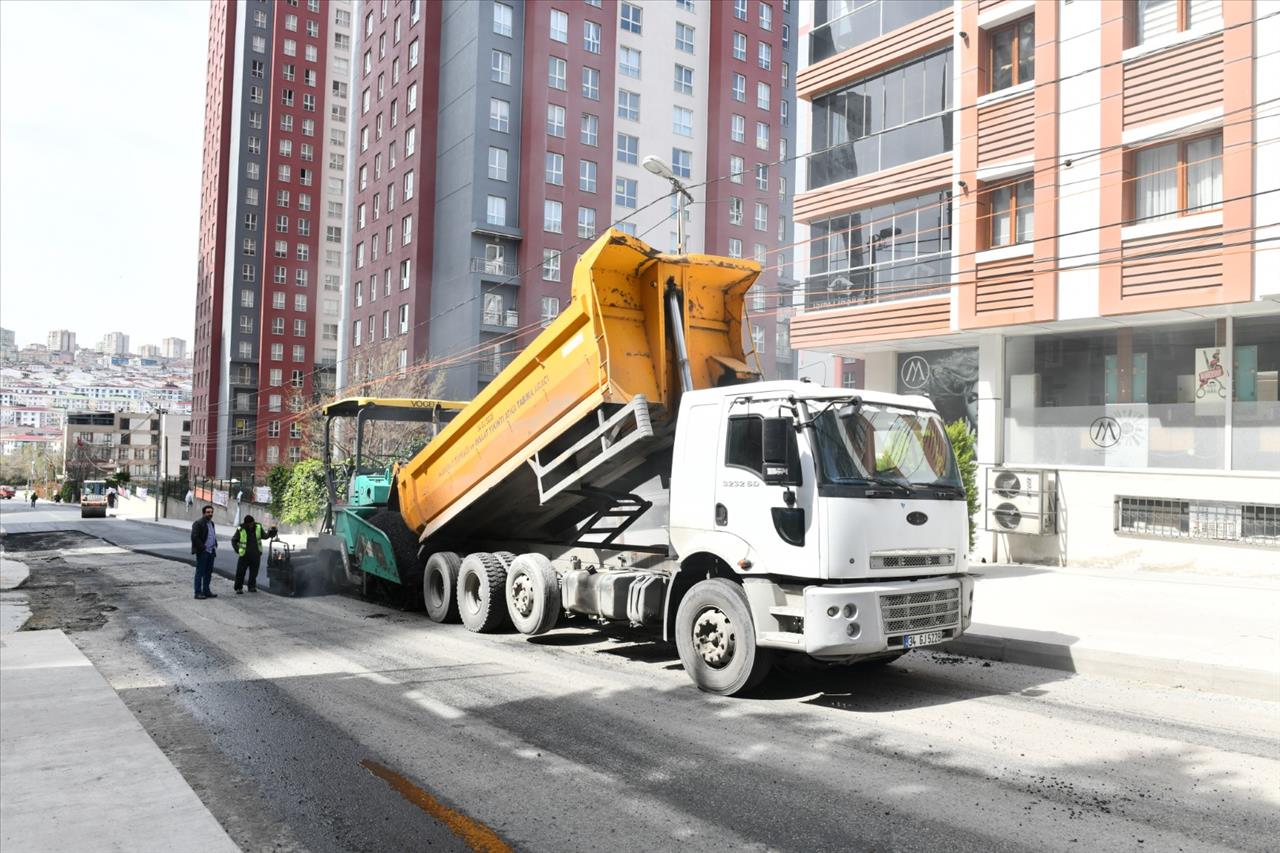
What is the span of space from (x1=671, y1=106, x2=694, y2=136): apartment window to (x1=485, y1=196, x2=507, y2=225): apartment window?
12.4m

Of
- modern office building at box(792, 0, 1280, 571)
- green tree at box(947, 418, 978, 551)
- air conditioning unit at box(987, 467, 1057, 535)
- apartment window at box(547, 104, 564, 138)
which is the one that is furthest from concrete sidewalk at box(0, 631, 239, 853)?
apartment window at box(547, 104, 564, 138)

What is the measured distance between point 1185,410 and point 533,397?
511 inches

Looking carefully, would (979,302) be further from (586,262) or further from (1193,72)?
(586,262)

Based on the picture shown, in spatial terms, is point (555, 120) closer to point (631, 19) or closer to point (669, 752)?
point (631, 19)

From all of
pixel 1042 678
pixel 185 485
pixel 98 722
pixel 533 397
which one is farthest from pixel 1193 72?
pixel 185 485

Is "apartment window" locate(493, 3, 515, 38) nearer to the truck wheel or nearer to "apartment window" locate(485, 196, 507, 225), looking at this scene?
"apartment window" locate(485, 196, 507, 225)

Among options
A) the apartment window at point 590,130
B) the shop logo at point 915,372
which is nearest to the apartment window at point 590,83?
the apartment window at point 590,130

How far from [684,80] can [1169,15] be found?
139ft

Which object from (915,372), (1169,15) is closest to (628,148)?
(915,372)

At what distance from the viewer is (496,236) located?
4925 cm

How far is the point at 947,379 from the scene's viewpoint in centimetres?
2153

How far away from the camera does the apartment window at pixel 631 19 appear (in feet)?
175

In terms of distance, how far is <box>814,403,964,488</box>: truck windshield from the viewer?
7402 mm

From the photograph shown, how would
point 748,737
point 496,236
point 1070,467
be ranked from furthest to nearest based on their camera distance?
point 496,236, point 1070,467, point 748,737
